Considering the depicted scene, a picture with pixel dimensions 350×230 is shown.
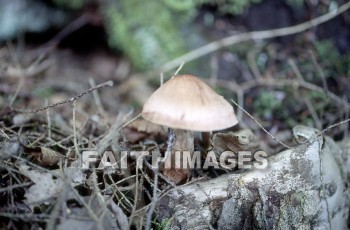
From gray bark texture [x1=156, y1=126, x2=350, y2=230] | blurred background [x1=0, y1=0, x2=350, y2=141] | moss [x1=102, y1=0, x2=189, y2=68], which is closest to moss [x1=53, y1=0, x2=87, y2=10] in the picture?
blurred background [x1=0, y1=0, x2=350, y2=141]

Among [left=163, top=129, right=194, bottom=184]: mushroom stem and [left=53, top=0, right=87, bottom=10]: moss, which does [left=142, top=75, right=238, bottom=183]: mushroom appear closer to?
[left=163, top=129, right=194, bottom=184]: mushroom stem

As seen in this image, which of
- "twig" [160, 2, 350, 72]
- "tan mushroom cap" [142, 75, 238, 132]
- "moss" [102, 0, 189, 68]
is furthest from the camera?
"moss" [102, 0, 189, 68]

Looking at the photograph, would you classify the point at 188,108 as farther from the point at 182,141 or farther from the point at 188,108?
the point at 182,141

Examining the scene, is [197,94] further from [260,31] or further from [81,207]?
[260,31]

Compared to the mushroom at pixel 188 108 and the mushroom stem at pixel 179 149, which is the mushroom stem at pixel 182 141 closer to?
the mushroom stem at pixel 179 149

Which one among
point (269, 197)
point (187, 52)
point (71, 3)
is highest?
point (71, 3)

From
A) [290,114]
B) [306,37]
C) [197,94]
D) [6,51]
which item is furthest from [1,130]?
[306,37]

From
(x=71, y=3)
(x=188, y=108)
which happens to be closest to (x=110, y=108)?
(x=71, y=3)

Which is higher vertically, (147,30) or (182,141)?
(147,30)
